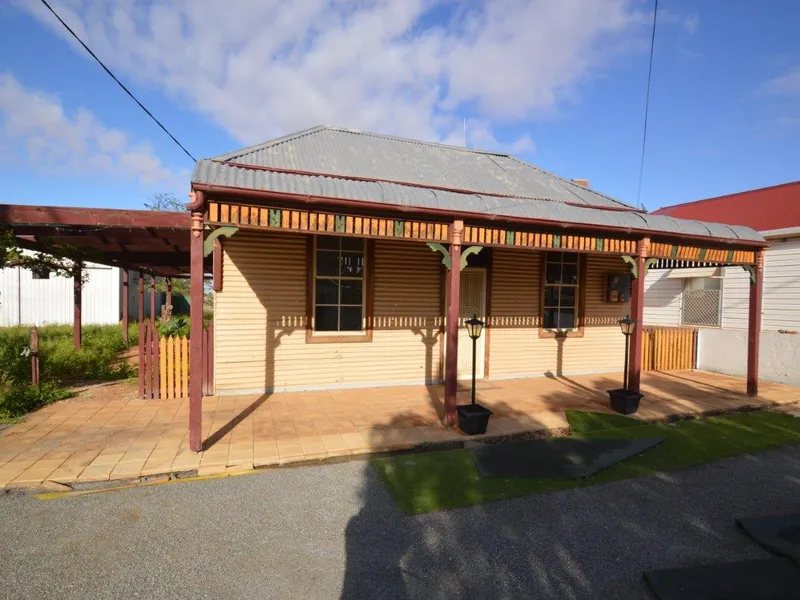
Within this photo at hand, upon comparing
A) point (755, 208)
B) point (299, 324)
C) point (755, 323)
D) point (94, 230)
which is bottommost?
point (299, 324)

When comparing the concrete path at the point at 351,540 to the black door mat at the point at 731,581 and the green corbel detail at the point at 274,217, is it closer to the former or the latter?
the black door mat at the point at 731,581

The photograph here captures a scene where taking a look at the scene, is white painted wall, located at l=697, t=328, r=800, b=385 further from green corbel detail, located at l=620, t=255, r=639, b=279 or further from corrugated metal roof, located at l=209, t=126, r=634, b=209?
green corbel detail, located at l=620, t=255, r=639, b=279

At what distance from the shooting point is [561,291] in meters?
9.51

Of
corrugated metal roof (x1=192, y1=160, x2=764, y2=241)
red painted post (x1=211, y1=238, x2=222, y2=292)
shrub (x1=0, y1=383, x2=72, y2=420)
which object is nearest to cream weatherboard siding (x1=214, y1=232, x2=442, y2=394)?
red painted post (x1=211, y1=238, x2=222, y2=292)

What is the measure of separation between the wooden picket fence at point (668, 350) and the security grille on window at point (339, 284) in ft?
24.3

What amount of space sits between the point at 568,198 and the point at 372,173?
4.31m

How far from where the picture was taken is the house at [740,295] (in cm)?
969

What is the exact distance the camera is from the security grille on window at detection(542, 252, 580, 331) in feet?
30.7

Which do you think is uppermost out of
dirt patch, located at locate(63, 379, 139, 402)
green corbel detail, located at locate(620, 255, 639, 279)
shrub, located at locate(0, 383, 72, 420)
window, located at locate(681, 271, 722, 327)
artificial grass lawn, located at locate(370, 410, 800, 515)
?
green corbel detail, located at locate(620, 255, 639, 279)

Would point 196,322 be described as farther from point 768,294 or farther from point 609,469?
point 768,294

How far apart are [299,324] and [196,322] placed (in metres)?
2.73

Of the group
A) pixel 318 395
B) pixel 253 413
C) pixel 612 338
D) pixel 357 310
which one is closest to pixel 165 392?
pixel 253 413

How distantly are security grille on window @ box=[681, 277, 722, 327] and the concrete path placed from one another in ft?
30.1

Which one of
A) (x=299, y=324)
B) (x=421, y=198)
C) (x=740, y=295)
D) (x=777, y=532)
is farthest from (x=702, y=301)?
(x=299, y=324)
